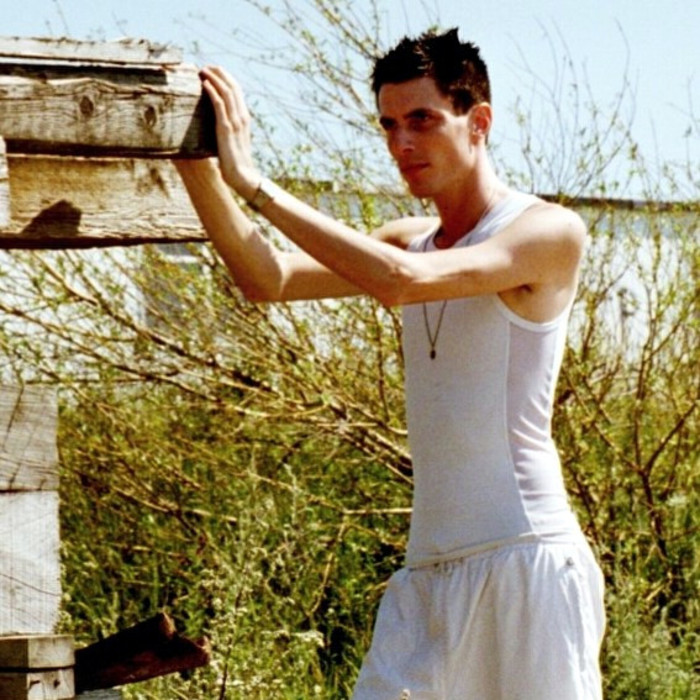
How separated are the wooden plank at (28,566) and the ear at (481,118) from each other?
1.10 meters

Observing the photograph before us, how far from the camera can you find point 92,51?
2.99 m

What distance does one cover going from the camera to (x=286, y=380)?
21.7 ft

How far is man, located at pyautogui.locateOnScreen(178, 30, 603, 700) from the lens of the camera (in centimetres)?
309

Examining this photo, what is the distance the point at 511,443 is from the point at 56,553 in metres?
0.89

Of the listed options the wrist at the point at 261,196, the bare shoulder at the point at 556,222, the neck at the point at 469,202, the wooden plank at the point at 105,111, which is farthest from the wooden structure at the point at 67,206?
the bare shoulder at the point at 556,222

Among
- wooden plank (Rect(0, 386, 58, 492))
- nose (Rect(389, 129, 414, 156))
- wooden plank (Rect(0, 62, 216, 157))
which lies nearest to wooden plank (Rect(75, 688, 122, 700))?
wooden plank (Rect(0, 386, 58, 492))

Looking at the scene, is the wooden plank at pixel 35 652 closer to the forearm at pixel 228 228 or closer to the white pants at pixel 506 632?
the white pants at pixel 506 632

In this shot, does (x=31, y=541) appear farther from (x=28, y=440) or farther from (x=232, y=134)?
(x=232, y=134)

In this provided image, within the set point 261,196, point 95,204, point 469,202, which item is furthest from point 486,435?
point 95,204

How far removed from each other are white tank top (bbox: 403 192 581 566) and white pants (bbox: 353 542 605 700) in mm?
43

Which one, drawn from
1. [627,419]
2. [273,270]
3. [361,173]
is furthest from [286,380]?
[273,270]

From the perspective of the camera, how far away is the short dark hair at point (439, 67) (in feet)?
11.0

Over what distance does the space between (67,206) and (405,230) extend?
0.89 m

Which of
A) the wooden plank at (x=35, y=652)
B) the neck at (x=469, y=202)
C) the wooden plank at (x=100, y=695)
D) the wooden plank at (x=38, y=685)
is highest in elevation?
the neck at (x=469, y=202)
